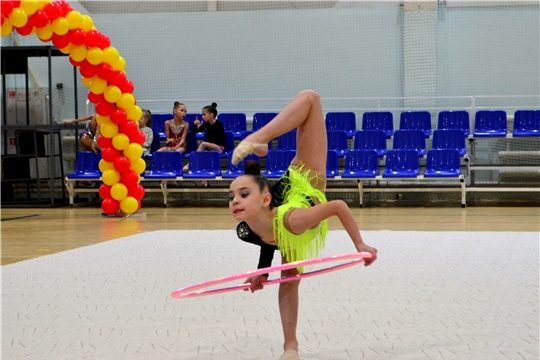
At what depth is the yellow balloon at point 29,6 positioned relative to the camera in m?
8.66

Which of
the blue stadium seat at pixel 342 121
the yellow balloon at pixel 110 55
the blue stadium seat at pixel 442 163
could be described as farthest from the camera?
the blue stadium seat at pixel 342 121

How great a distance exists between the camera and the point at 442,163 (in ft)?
35.5

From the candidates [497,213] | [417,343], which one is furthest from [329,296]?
[497,213]

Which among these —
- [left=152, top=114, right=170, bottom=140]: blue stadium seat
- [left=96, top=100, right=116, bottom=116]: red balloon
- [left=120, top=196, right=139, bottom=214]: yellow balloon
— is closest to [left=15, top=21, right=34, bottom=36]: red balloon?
[left=96, top=100, right=116, bottom=116]: red balloon

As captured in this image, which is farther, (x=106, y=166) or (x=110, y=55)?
(x=106, y=166)

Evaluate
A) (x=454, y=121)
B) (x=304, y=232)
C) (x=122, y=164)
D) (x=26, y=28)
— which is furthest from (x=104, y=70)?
(x=304, y=232)

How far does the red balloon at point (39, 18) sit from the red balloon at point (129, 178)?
2.31 m

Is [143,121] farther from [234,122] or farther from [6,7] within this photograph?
[6,7]

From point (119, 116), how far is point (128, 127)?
19cm

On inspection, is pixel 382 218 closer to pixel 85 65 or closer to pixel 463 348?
pixel 85 65

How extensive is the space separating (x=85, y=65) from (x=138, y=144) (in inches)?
51.4

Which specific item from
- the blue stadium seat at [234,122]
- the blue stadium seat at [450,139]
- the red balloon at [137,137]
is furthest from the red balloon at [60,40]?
the blue stadium seat at [450,139]

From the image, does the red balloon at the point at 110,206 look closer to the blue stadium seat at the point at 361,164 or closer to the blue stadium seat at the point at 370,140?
the blue stadium seat at the point at 361,164

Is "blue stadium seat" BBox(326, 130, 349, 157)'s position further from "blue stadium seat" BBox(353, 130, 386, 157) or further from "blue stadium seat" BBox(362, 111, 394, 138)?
"blue stadium seat" BBox(362, 111, 394, 138)
